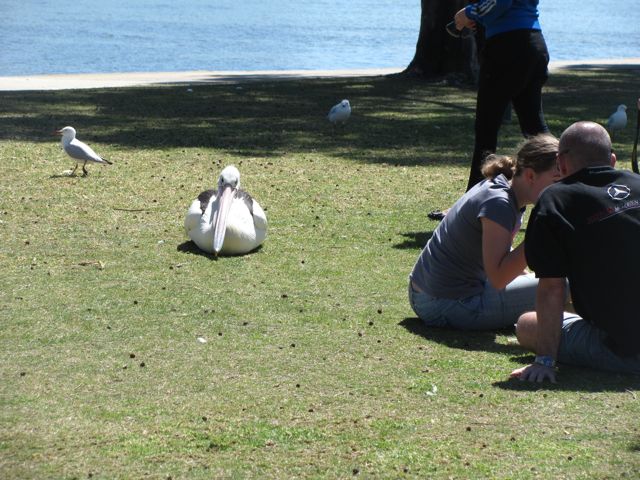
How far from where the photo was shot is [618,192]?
4.77m

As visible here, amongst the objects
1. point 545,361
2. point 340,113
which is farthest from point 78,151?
point 545,361

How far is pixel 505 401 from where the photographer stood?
469 centimetres

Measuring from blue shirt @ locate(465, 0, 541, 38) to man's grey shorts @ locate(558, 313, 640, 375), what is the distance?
3414 millimetres

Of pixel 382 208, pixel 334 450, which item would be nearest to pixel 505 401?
pixel 334 450

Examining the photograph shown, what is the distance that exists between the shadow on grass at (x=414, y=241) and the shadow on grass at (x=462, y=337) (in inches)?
73.1

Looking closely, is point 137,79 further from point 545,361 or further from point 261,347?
point 545,361

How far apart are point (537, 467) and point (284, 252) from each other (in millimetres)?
3936

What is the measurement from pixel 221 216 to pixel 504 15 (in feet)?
8.65

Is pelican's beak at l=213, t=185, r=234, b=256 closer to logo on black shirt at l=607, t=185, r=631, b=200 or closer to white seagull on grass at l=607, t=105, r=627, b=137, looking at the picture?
logo on black shirt at l=607, t=185, r=631, b=200

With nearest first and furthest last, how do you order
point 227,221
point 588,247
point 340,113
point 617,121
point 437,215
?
point 588,247
point 227,221
point 437,215
point 617,121
point 340,113

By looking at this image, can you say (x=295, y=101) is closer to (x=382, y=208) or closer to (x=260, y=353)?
(x=382, y=208)

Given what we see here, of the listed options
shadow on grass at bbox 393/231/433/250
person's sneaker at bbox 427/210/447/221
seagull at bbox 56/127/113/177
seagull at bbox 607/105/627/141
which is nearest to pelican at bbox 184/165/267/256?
shadow on grass at bbox 393/231/433/250

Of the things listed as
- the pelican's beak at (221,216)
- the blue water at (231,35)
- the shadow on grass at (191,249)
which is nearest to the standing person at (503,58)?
the pelican's beak at (221,216)

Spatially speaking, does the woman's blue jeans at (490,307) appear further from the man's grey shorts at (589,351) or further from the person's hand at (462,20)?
the person's hand at (462,20)
